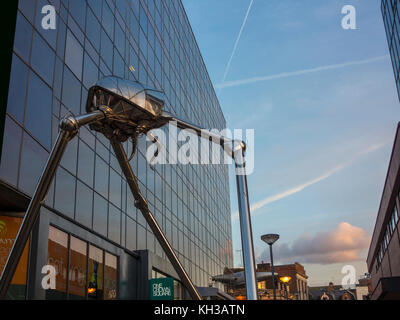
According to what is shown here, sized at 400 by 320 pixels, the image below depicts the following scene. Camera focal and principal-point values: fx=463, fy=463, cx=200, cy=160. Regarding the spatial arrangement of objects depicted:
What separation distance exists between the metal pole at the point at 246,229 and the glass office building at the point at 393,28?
26966mm

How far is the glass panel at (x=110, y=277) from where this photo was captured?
18422 mm

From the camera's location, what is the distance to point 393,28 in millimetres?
30797

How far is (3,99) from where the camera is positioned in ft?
40.6

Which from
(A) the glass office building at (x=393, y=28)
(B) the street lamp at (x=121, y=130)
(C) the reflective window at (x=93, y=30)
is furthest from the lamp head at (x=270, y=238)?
(A) the glass office building at (x=393, y=28)

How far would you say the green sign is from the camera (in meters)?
21.8

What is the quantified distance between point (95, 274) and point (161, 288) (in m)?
5.27

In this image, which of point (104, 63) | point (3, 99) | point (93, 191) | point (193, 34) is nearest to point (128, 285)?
point (93, 191)

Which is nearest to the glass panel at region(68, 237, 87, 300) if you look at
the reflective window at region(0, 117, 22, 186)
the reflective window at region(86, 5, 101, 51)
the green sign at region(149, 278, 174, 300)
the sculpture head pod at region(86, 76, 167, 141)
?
the reflective window at region(0, 117, 22, 186)

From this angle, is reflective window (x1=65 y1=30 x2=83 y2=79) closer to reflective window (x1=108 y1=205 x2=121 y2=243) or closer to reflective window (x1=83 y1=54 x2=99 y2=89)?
reflective window (x1=83 y1=54 x2=99 y2=89)

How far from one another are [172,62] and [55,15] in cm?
1912

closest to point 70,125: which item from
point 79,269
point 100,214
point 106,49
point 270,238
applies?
point 79,269

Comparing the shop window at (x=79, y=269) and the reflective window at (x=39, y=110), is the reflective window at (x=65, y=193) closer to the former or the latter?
the shop window at (x=79, y=269)

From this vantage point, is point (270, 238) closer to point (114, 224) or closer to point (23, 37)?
point (114, 224)
